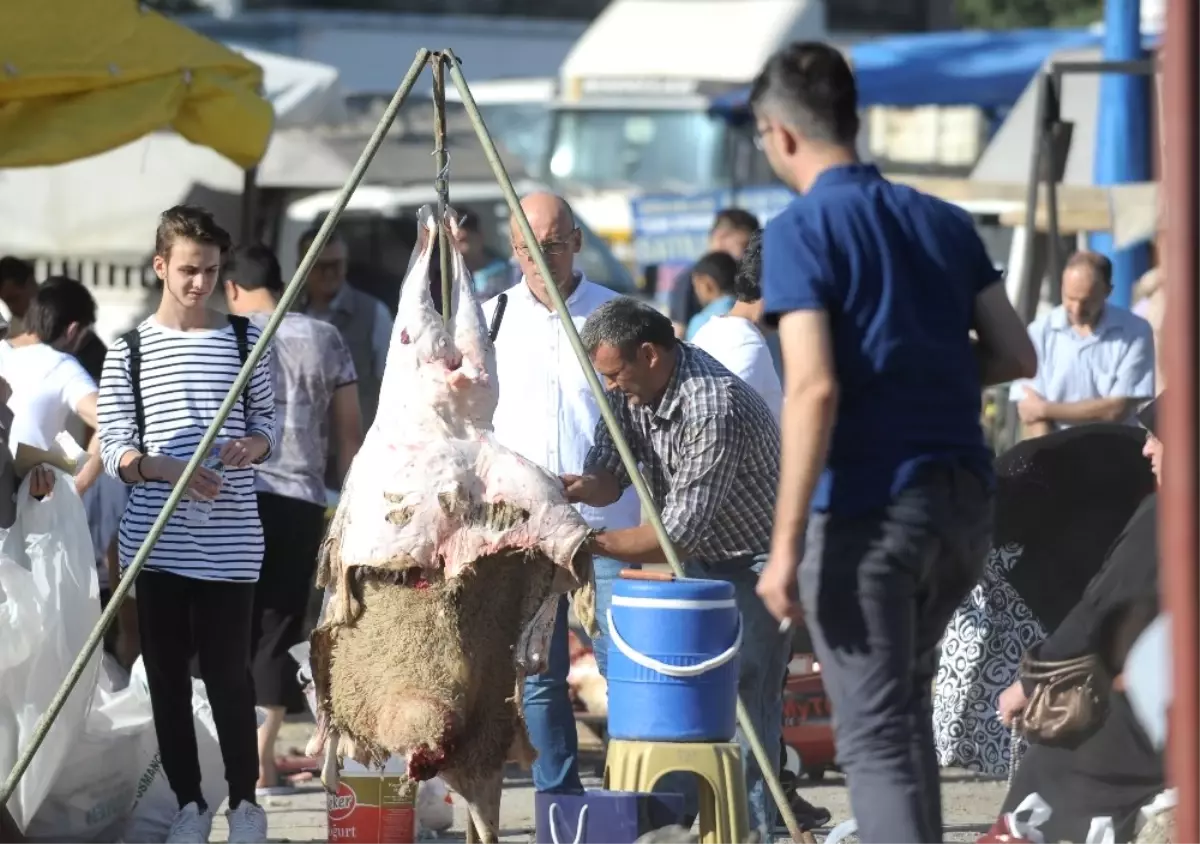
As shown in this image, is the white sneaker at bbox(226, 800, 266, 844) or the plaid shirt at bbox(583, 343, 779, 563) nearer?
the plaid shirt at bbox(583, 343, 779, 563)

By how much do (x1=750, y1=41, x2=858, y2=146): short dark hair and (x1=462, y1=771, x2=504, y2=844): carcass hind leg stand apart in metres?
1.98

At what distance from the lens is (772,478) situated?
19.8 ft

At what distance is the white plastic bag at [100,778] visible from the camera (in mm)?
6629

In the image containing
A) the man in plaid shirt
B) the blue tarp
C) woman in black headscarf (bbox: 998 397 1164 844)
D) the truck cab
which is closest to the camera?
woman in black headscarf (bbox: 998 397 1164 844)

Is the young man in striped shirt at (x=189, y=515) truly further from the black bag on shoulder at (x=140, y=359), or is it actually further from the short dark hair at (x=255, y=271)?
the short dark hair at (x=255, y=271)

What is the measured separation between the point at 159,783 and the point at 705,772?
2.38m

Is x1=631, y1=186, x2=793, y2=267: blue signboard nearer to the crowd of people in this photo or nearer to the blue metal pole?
the blue metal pole

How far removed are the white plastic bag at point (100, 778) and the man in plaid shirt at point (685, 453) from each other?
1856 mm

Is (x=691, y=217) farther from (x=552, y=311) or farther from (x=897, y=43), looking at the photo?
(x=552, y=311)

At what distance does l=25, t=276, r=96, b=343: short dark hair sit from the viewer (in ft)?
27.0

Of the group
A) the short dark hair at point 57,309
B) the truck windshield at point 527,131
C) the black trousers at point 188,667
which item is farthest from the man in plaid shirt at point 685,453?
the truck windshield at point 527,131

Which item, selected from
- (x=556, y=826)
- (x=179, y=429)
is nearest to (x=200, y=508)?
(x=179, y=429)

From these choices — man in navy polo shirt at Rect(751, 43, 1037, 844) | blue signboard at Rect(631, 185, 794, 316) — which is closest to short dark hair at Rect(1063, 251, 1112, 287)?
man in navy polo shirt at Rect(751, 43, 1037, 844)

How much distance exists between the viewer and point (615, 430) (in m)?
5.77
